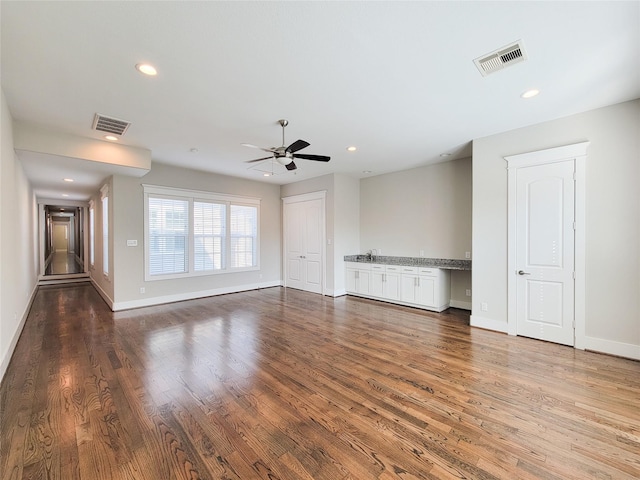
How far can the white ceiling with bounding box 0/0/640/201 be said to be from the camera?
6.16 ft

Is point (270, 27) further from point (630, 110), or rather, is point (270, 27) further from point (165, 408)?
point (630, 110)

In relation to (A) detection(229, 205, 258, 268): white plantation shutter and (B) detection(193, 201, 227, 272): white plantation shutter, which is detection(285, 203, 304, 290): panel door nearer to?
(A) detection(229, 205, 258, 268): white plantation shutter

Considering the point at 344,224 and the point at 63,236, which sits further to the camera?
the point at 63,236

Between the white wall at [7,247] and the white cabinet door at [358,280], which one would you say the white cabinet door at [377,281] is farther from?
the white wall at [7,247]

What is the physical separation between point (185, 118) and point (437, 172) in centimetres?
462

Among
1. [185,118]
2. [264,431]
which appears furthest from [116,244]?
[264,431]

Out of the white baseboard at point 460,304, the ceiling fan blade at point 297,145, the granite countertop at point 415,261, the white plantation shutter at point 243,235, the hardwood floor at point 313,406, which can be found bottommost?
the hardwood floor at point 313,406

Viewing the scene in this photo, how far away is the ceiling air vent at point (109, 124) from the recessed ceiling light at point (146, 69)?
135 centimetres

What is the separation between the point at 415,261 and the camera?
581 cm

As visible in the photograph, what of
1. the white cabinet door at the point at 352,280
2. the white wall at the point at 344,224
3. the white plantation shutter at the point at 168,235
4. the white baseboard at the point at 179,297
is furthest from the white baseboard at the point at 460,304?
the white plantation shutter at the point at 168,235

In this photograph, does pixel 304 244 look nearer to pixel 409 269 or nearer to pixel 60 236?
pixel 409 269

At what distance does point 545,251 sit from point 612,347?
1.26 metres

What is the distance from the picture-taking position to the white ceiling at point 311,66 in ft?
6.16

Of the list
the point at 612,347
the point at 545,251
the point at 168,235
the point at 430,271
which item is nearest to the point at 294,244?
the point at 168,235
